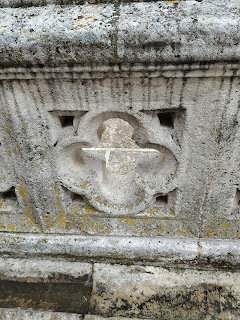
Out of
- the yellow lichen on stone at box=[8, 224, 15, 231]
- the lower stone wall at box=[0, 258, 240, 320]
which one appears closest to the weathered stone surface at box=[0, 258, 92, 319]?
the lower stone wall at box=[0, 258, 240, 320]

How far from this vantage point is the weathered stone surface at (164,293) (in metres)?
1.22

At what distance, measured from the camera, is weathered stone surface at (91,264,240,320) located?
1219 mm

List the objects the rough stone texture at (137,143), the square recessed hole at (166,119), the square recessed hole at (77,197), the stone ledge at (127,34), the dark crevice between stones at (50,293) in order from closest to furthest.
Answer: the stone ledge at (127,34), the rough stone texture at (137,143), the square recessed hole at (166,119), the dark crevice between stones at (50,293), the square recessed hole at (77,197)

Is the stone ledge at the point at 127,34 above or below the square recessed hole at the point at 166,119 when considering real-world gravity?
above

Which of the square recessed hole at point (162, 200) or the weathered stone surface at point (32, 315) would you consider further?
the square recessed hole at point (162, 200)

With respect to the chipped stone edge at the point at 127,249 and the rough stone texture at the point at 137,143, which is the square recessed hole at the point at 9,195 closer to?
the rough stone texture at the point at 137,143

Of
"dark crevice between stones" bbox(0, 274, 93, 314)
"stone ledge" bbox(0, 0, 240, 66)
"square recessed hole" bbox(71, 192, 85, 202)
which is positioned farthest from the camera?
"square recessed hole" bbox(71, 192, 85, 202)

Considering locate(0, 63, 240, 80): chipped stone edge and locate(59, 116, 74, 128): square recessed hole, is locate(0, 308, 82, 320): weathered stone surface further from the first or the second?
locate(0, 63, 240, 80): chipped stone edge

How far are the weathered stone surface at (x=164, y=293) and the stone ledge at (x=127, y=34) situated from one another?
102 cm

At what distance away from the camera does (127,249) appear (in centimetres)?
137

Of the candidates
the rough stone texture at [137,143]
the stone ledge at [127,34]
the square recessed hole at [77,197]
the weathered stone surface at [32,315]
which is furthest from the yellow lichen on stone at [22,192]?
the stone ledge at [127,34]

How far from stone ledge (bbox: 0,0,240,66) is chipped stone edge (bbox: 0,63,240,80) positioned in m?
0.02

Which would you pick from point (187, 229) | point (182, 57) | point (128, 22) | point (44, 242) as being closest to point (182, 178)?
point (187, 229)

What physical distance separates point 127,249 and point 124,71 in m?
0.88
